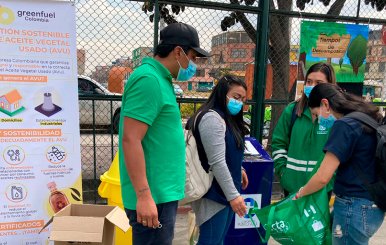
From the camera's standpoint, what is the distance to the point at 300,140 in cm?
263

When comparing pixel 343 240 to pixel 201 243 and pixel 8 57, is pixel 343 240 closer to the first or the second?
pixel 201 243

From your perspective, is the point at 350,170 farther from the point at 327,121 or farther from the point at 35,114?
the point at 35,114

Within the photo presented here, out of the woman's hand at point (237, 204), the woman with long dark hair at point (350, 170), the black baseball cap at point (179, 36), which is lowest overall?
the woman's hand at point (237, 204)

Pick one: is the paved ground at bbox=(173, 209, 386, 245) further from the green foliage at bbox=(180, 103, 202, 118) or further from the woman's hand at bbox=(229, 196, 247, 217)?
the woman's hand at bbox=(229, 196, 247, 217)

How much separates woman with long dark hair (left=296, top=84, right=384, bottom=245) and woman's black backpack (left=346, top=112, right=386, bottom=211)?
0.02 meters

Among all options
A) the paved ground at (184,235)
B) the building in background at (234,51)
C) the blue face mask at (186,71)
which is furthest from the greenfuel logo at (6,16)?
the paved ground at (184,235)

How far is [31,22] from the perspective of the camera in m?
2.64

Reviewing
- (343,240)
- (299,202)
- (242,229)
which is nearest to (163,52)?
(299,202)

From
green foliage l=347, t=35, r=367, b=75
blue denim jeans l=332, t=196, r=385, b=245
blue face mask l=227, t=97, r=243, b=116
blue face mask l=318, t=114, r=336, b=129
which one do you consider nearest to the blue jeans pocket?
blue denim jeans l=332, t=196, r=385, b=245

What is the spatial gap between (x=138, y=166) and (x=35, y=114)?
1.49 meters

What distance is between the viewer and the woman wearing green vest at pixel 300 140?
2590 mm

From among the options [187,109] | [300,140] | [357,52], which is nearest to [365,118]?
[300,140]

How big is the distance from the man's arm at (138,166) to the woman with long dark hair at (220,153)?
2.14ft

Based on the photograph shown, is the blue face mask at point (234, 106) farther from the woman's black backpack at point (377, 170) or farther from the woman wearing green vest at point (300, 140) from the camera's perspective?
the woman's black backpack at point (377, 170)
